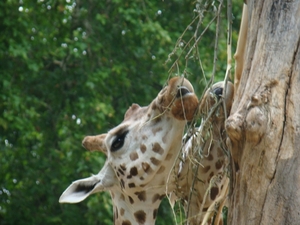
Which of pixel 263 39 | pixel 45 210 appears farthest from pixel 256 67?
pixel 45 210

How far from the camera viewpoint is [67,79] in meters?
10.7

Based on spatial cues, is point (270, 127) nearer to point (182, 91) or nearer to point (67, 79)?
point (182, 91)

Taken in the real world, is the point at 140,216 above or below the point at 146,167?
below

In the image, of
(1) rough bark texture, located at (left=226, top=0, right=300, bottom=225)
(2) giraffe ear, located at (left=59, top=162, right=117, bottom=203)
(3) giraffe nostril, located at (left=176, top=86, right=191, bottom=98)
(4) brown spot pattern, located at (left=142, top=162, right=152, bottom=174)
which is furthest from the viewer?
→ (2) giraffe ear, located at (left=59, top=162, right=117, bottom=203)

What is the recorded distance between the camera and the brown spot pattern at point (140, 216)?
470cm

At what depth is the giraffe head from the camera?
4445 mm

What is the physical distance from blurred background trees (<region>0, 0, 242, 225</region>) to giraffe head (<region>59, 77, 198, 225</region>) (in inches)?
186

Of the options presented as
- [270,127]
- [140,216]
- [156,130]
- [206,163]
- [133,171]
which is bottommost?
[140,216]

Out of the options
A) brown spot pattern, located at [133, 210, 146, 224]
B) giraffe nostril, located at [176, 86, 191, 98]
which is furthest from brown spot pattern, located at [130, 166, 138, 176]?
giraffe nostril, located at [176, 86, 191, 98]

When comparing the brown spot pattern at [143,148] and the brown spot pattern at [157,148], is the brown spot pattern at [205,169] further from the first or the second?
the brown spot pattern at [143,148]

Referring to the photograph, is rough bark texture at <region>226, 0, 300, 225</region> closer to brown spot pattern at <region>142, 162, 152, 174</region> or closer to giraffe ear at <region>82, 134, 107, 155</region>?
brown spot pattern at <region>142, 162, 152, 174</region>

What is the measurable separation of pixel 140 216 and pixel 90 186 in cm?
40

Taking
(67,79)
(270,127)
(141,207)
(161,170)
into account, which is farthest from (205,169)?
(67,79)

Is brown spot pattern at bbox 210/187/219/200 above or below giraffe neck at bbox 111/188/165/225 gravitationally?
above
